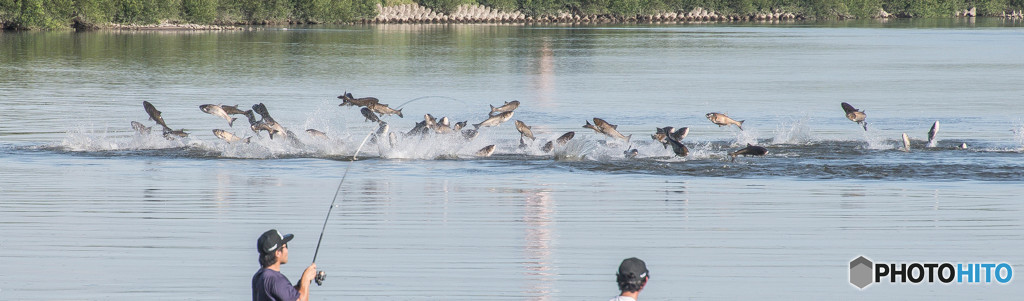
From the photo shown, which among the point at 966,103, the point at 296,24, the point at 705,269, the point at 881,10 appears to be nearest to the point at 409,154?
the point at 705,269

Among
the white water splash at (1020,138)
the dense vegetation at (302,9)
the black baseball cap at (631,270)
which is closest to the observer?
the black baseball cap at (631,270)

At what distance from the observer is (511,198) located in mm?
16031

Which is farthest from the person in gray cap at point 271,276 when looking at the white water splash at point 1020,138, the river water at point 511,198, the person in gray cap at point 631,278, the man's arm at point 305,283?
the white water splash at point 1020,138

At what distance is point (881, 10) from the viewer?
195250mm

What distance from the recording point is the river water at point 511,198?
37.2ft

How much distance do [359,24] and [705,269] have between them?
5074 inches

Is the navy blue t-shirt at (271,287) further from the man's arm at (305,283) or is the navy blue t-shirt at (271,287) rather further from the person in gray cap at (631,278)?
the person in gray cap at (631,278)

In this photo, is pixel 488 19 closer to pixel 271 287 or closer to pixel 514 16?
pixel 514 16

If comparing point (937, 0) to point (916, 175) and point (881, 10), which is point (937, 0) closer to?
point (881, 10)

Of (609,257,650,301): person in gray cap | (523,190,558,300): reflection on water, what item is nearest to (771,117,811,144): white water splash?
(523,190,558,300): reflection on water

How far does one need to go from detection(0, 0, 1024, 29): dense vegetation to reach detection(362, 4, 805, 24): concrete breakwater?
2.80 feet

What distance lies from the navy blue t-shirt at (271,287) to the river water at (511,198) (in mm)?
2484

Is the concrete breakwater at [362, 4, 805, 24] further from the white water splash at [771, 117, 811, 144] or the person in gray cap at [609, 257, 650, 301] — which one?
the person in gray cap at [609, 257, 650, 301]

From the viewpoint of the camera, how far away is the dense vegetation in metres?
96.1
